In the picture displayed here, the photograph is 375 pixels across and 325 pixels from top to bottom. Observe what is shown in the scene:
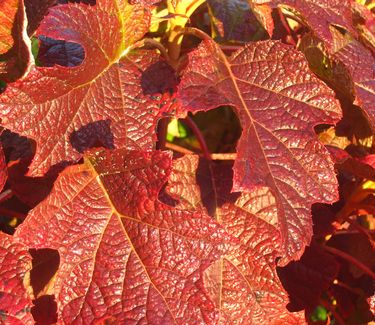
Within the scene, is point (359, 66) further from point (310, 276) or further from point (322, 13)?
point (310, 276)

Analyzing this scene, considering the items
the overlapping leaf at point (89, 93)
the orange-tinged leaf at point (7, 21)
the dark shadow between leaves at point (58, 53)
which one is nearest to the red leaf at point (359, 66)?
the overlapping leaf at point (89, 93)

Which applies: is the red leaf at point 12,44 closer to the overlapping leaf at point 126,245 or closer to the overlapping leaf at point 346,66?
the overlapping leaf at point 126,245

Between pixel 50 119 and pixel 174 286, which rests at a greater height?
pixel 50 119

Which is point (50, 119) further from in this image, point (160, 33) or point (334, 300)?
point (334, 300)

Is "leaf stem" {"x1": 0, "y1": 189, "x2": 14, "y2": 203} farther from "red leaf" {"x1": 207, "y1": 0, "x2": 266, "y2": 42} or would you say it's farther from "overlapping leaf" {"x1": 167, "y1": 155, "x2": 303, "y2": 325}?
"red leaf" {"x1": 207, "y1": 0, "x2": 266, "y2": 42}

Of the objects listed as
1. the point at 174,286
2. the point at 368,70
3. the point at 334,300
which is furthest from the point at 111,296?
the point at 334,300

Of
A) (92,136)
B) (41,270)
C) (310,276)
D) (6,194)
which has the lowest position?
(310,276)

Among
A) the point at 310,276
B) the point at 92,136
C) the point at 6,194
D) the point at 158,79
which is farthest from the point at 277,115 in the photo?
the point at 6,194
